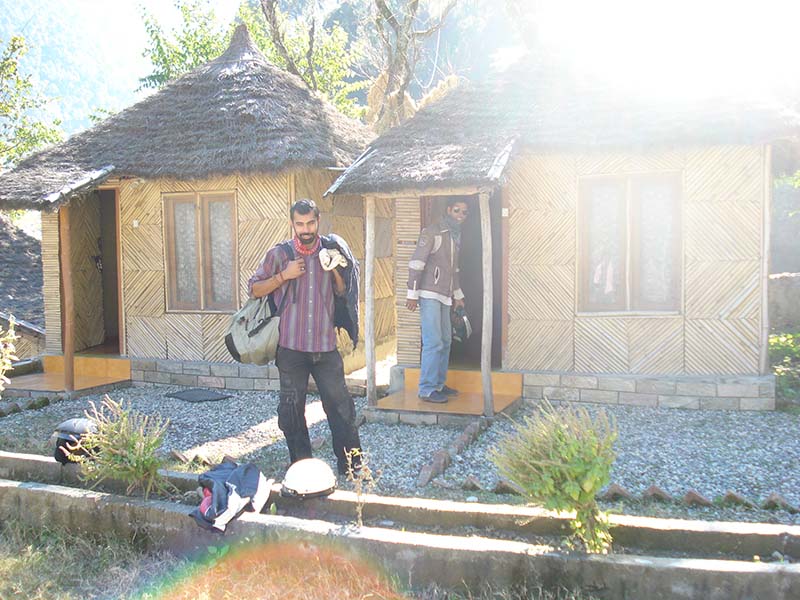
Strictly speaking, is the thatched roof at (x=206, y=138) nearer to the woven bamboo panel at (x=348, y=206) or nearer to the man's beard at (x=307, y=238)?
the woven bamboo panel at (x=348, y=206)

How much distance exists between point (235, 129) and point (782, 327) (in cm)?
895

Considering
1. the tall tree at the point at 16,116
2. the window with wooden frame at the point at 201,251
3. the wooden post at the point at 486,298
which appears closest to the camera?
the wooden post at the point at 486,298

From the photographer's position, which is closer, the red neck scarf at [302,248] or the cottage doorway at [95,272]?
the red neck scarf at [302,248]

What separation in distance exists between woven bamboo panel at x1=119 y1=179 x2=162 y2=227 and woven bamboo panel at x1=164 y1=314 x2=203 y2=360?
1.25 meters

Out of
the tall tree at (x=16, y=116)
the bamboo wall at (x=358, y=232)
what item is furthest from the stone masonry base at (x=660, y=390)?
the tall tree at (x=16, y=116)

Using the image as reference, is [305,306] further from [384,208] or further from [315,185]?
[384,208]

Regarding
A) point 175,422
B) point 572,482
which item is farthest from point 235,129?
point 572,482

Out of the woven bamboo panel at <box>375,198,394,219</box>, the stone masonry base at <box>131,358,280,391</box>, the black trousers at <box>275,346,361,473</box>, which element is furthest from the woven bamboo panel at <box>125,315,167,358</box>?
the black trousers at <box>275,346,361,473</box>

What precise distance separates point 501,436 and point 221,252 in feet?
15.7

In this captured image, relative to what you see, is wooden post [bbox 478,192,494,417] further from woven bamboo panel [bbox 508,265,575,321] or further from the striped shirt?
the striped shirt

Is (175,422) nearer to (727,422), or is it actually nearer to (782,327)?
(727,422)

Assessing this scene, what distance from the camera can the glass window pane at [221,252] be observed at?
9594mm

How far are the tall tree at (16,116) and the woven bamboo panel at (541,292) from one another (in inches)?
653

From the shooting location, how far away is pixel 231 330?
5262 millimetres
